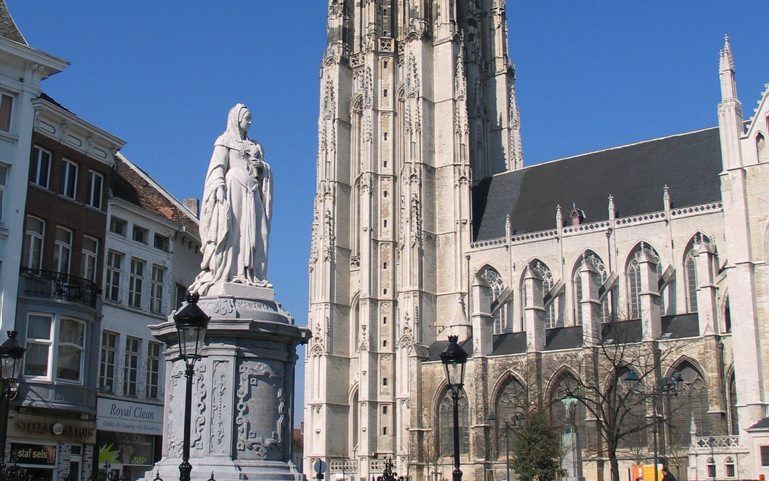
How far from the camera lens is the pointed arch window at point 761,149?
4029cm

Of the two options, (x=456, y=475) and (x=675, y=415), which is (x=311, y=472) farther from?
(x=456, y=475)

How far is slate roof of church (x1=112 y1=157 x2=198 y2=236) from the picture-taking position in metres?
31.3

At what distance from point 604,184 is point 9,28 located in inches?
1535

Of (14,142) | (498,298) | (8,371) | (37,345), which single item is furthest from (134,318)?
(498,298)

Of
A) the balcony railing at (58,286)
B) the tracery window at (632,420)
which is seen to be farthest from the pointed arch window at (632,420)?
the balcony railing at (58,286)

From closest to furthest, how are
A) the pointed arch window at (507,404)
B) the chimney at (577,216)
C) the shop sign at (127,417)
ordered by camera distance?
1. the shop sign at (127,417)
2. the pointed arch window at (507,404)
3. the chimney at (577,216)

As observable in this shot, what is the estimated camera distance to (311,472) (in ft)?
183

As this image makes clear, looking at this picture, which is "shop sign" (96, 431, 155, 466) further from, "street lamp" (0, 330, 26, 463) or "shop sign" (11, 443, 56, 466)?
"street lamp" (0, 330, 26, 463)

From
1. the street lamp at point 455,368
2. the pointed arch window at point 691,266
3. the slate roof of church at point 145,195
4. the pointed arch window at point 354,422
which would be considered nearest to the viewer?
the street lamp at point 455,368

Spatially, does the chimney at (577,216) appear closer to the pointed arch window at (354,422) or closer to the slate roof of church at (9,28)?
the pointed arch window at (354,422)

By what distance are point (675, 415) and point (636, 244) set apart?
1190cm

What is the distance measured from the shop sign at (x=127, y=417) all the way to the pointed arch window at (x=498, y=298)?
28.9m

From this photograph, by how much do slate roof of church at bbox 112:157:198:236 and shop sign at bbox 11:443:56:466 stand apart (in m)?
8.68

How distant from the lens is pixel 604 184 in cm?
5691
